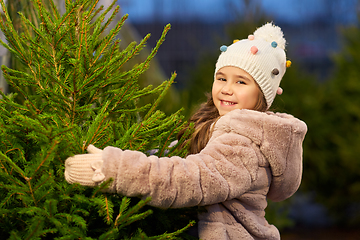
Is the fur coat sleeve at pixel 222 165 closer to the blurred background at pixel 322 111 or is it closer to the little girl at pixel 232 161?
the little girl at pixel 232 161

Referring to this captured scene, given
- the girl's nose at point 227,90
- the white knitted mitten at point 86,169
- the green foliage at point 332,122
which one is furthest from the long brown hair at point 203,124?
the green foliage at point 332,122

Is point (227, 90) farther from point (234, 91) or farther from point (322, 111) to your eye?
point (322, 111)

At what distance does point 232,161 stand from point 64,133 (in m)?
0.82

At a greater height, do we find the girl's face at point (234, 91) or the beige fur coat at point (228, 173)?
the girl's face at point (234, 91)

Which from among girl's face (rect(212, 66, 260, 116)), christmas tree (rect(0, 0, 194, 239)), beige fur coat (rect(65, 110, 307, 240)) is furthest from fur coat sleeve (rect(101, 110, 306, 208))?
girl's face (rect(212, 66, 260, 116))

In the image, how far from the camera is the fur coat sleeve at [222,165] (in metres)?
1.58

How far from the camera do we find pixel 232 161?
6.20 ft

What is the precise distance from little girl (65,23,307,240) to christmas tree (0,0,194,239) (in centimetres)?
10

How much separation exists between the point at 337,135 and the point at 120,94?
8000 mm

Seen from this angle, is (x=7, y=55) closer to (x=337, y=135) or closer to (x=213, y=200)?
(x=213, y=200)

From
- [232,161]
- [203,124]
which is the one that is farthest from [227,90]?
[232,161]

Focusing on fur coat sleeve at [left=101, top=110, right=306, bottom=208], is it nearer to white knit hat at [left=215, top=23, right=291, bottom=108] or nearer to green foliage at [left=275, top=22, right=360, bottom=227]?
white knit hat at [left=215, top=23, right=291, bottom=108]

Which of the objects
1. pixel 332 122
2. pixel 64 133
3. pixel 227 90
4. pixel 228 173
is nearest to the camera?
pixel 64 133

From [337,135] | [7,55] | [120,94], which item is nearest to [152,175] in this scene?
[120,94]
